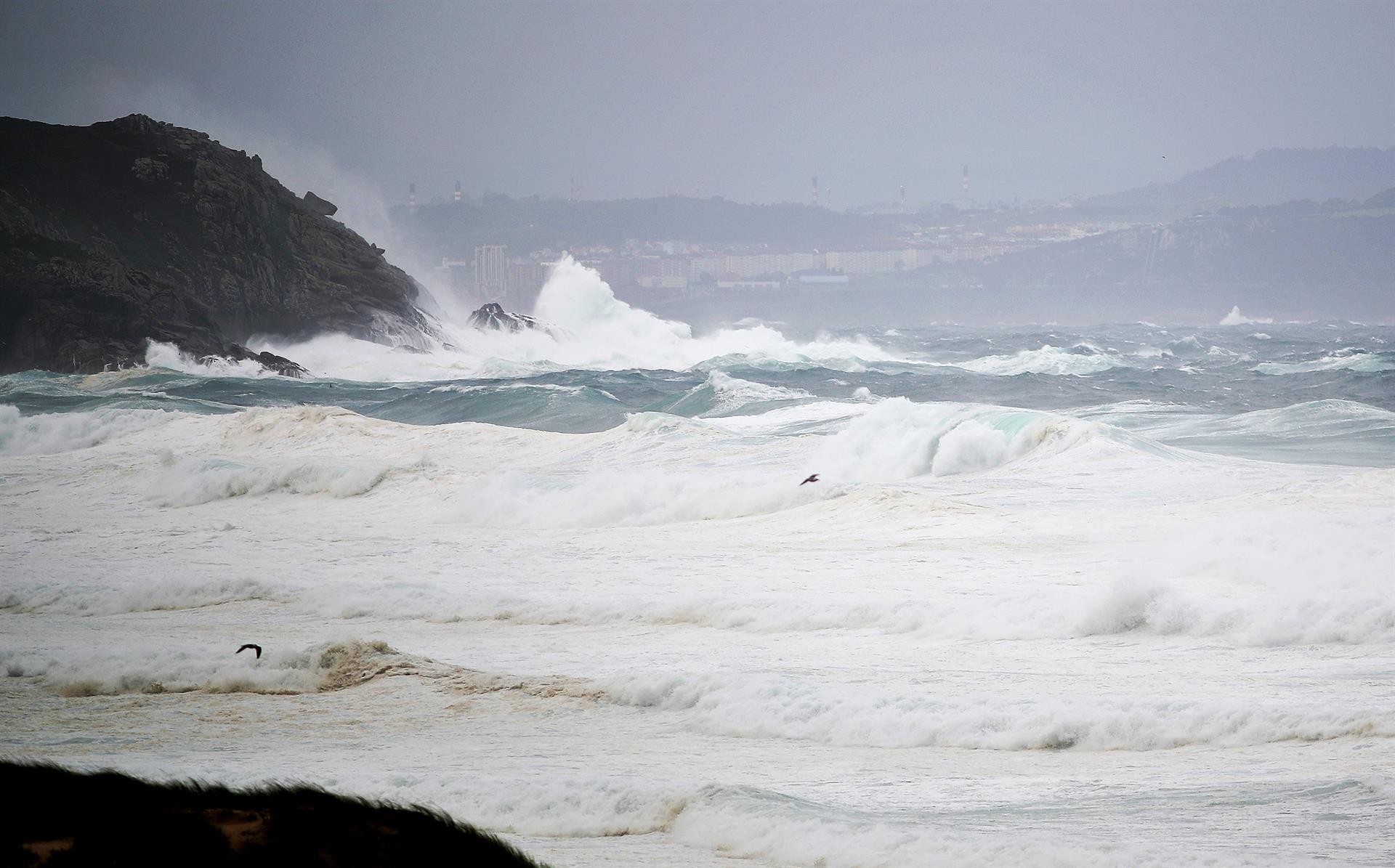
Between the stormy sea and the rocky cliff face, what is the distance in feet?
46.1

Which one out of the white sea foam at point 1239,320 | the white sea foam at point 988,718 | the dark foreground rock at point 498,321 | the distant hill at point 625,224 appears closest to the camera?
the white sea foam at point 988,718

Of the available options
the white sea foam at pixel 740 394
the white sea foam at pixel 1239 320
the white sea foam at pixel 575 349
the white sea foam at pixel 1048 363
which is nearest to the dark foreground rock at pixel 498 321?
the white sea foam at pixel 575 349

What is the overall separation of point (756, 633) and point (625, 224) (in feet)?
265

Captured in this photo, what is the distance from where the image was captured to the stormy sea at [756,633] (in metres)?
3.46

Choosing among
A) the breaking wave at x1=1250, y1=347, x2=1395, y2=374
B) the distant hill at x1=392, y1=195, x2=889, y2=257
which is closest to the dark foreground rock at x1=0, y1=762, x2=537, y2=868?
the breaking wave at x1=1250, y1=347, x2=1395, y2=374

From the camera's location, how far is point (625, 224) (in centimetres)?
8550

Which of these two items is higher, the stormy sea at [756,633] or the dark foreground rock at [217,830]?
the dark foreground rock at [217,830]

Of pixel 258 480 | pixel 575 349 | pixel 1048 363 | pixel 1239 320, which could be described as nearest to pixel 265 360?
pixel 575 349

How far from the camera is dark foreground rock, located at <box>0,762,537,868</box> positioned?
7.04ft

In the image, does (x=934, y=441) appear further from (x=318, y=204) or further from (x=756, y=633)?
(x=318, y=204)

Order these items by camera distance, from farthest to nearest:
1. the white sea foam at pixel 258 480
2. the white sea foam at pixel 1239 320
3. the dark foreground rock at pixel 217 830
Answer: the white sea foam at pixel 1239 320 → the white sea foam at pixel 258 480 → the dark foreground rock at pixel 217 830

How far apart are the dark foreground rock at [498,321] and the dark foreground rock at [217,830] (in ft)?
143

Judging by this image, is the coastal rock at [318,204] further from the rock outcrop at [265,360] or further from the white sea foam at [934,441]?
the white sea foam at [934,441]

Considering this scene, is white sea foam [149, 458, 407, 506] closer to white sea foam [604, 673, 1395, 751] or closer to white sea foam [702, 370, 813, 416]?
white sea foam [604, 673, 1395, 751]
